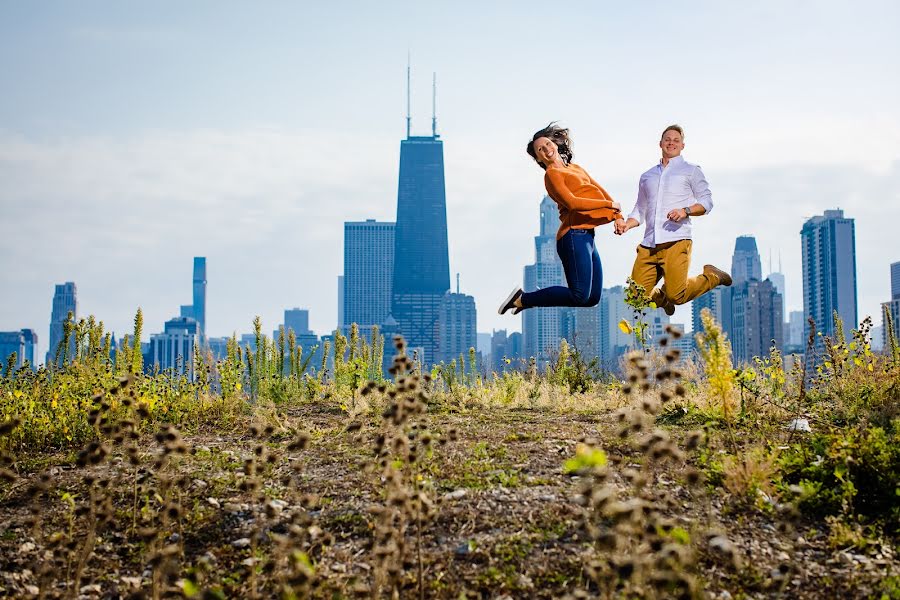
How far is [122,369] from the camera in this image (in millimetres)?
9227

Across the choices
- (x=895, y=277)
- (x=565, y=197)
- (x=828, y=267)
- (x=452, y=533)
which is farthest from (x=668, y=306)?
(x=828, y=267)

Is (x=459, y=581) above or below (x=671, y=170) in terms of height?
below

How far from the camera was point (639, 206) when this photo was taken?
7.65m

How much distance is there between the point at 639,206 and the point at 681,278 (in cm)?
78

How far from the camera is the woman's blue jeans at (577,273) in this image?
24.0 ft

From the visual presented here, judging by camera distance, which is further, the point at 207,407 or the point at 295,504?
the point at 207,407

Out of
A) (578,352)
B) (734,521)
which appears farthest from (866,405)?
(578,352)

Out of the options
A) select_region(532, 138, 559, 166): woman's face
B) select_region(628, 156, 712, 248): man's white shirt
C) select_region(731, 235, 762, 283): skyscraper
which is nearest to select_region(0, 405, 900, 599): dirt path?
select_region(628, 156, 712, 248): man's white shirt

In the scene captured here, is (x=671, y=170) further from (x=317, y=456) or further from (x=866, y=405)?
(x=317, y=456)

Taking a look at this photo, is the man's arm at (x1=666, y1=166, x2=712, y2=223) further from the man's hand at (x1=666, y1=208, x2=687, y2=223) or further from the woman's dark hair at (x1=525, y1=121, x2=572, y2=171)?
the woman's dark hair at (x1=525, y1=121, x2=572, y2=171)

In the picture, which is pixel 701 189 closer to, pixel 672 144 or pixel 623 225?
pixel 672 144

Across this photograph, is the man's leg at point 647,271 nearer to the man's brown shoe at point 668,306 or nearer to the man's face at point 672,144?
the man's brown shoe at point 668,306

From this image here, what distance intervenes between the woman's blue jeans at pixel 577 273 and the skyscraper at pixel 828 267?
127 metres

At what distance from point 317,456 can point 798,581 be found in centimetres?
331
